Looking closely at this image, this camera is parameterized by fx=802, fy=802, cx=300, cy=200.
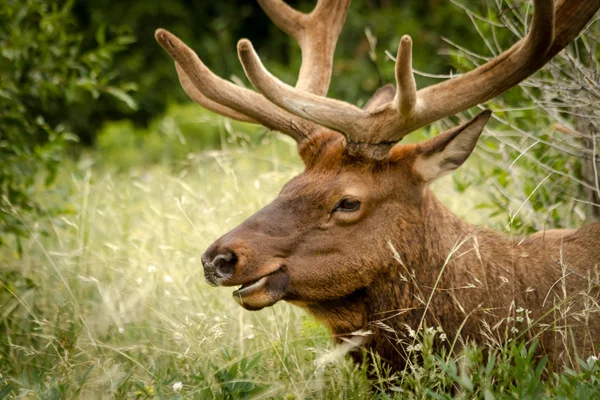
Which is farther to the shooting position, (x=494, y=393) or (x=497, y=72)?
(x=497, y=72)

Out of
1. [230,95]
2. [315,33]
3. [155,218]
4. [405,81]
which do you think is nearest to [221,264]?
[230,95]

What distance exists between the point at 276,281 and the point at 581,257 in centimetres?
145

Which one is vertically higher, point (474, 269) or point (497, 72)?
point (497, 72)

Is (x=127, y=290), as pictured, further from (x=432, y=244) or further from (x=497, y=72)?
(x=497, y=72)

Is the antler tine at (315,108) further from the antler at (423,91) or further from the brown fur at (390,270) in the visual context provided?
the brown fur at (390,270)

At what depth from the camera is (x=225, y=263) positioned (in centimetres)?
327

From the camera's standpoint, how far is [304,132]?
3.84m

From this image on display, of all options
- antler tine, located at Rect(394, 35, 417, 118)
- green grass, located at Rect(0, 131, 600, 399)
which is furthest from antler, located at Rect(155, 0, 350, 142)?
green grass, located at Rect(0, 131, 600, 399)

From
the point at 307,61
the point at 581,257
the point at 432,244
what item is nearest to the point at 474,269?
the point at 432,244

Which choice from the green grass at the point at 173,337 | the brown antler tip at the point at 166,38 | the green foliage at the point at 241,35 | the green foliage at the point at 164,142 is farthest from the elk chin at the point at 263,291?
the green foliage at the point at 241,35

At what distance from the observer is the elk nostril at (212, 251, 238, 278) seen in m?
3.26

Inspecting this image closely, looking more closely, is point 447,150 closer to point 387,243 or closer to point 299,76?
point 387,243

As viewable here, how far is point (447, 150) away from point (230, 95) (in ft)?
3.31

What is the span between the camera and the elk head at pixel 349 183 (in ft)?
10.7
